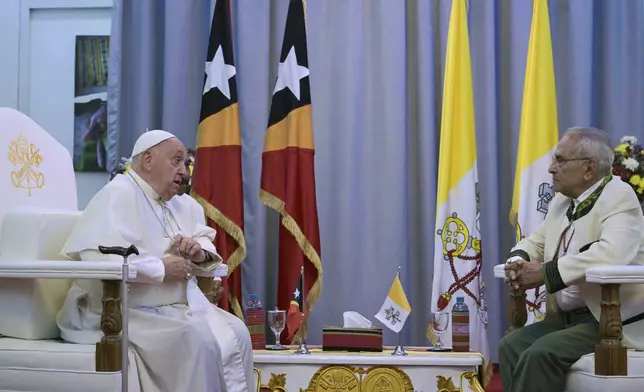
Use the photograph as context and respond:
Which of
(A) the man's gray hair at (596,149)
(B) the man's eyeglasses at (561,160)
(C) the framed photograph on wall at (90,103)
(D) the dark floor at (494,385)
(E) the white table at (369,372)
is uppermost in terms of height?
(C) the framed photograph on wall at (90,103)

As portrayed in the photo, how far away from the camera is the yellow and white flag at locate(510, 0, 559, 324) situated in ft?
17.0

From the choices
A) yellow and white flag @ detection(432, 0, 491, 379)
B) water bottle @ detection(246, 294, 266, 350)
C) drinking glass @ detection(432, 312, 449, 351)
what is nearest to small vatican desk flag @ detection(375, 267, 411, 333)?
drinking glass @ detection(432, 312, 449, 351)

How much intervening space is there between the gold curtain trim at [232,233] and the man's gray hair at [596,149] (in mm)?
2365

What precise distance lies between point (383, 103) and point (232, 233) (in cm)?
145

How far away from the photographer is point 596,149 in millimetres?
3682

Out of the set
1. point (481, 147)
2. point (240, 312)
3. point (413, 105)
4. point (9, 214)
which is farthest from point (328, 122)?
point (9, 214)

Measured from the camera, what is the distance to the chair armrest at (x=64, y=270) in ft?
10.0

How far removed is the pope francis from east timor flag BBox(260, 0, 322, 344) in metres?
1.33

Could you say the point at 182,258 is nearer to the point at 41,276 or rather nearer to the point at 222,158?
the point at 41,276

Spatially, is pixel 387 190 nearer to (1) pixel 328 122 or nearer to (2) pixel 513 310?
(1) pixel 328 122

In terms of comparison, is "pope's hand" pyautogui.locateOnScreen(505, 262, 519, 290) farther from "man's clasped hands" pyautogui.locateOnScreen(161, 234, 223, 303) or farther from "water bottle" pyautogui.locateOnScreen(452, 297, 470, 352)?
"man's clasped hands" pyautogui.locateOnScreen(161, 234, 223, 303)

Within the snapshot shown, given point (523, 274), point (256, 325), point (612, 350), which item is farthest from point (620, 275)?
point (256, 325)

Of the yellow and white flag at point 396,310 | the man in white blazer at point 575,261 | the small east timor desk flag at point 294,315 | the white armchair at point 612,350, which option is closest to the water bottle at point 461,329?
the yellow and white flag at point 396,310

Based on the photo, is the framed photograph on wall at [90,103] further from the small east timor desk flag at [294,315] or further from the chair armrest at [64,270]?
the chair armrest at [64,270]
